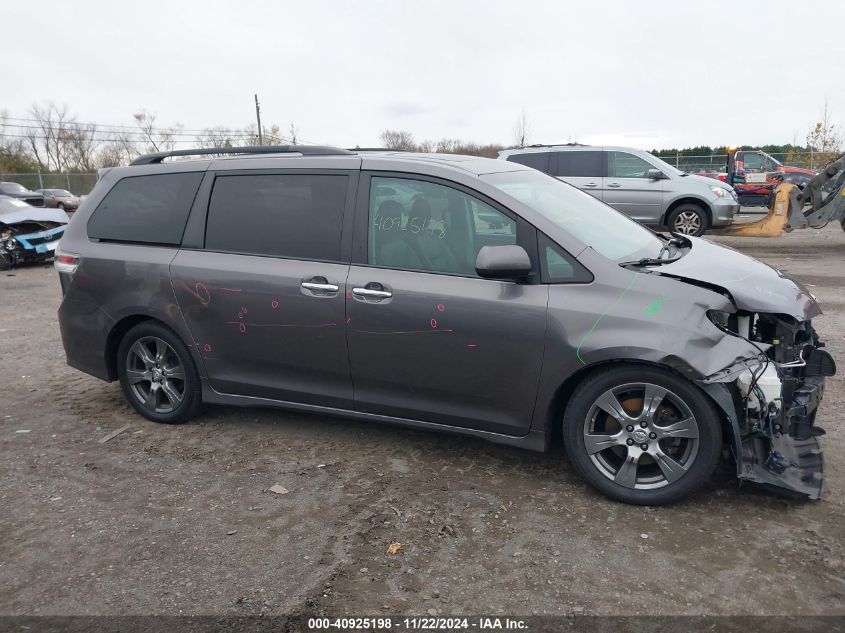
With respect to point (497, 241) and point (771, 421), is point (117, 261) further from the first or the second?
point (771, 421)

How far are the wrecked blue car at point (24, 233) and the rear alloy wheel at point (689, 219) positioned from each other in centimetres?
1199

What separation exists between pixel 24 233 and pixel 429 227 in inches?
483

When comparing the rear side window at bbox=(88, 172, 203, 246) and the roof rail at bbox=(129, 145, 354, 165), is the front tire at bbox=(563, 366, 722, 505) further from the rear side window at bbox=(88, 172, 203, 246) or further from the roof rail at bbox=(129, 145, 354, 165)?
the rear side window at bbox=(88, 172, 203, 246)

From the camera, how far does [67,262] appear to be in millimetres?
4863

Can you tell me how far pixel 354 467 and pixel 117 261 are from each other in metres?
2.25

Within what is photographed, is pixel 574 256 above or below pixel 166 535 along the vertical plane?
above

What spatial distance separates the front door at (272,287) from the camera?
4.01 meters

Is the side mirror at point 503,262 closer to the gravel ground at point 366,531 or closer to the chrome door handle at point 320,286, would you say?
the chrome door handle at point 320,286

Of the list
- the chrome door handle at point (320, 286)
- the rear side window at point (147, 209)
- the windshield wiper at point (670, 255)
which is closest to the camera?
the windshield wiper at point (670, 255)

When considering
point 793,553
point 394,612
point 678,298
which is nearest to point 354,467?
point 394,612

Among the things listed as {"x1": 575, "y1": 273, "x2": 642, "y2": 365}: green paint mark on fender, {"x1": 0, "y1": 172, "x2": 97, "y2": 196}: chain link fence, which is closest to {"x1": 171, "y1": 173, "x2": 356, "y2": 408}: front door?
{"x1": 575, "y1": 273, "x2": 642, "y2": 365}: green paint mark on fender

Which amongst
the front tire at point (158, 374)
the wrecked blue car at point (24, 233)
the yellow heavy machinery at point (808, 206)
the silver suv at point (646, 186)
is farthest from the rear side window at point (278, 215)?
the yellow heavy machinery at point (808, 206)

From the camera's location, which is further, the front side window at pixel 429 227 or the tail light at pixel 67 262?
the tail light at pixel 67 262

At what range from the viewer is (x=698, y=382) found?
126 inches
